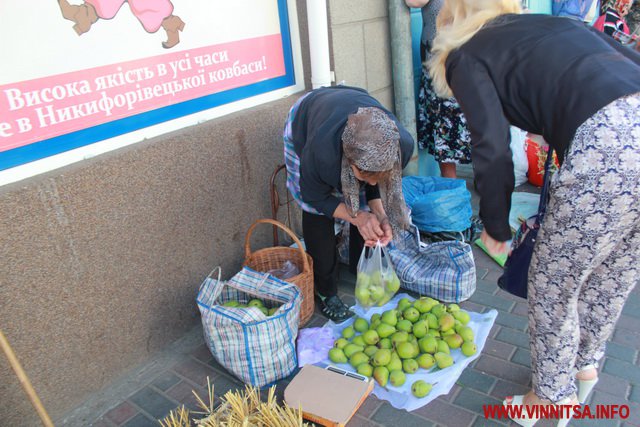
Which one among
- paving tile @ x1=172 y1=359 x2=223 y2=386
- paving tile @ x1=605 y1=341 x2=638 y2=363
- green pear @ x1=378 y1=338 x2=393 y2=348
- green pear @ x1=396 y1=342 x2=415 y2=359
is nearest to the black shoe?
green pear @ x1=378 y1=338 x2=393 y2=348

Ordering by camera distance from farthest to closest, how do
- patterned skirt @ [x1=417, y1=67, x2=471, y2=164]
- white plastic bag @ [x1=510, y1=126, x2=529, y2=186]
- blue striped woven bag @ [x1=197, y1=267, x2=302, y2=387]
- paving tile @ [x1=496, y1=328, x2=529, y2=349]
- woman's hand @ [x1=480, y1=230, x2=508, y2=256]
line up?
white plastic bag @ [x1=510, y1=126, x2=529, y2=186] < patterned skirt @ [x1=417, y1=67, x2=471, y2=164] < paving tile @ [x1=496, y1=328, x2=529, y2=349] < blue striped woven bag @ [x1=197, y1=267, x2=302, y2=387] < woman's hand @ [x1=480, y1=230, x2=508, y2=256]

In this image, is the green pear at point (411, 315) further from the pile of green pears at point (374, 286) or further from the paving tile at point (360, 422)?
the paving tile at point (360, 422)

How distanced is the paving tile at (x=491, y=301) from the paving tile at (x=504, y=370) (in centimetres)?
50

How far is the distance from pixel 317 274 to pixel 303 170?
2.77ft

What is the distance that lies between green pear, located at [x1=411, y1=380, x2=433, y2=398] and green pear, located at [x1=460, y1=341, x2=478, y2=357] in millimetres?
311

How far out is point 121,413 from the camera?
2.49 m

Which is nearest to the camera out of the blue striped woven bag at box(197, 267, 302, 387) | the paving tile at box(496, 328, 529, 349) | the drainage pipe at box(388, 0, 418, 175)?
the blue striped woven bag at box(197, 267, 302, 387)

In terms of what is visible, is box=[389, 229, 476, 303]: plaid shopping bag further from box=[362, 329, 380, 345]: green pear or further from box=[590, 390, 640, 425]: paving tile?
box=[590, 390, 640, 425]: paving tile

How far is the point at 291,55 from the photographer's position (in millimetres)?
3549

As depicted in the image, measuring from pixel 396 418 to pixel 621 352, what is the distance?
50.8 inches

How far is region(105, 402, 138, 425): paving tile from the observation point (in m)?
2.46

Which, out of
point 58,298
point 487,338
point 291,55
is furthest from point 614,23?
point 58,298

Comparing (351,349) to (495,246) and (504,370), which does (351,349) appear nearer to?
→ (504,370)

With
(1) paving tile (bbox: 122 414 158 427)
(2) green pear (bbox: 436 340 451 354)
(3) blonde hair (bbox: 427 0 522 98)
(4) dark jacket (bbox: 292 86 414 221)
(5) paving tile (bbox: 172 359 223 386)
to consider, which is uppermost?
(3) blonde hair (bbox: 427 0 522 98)
